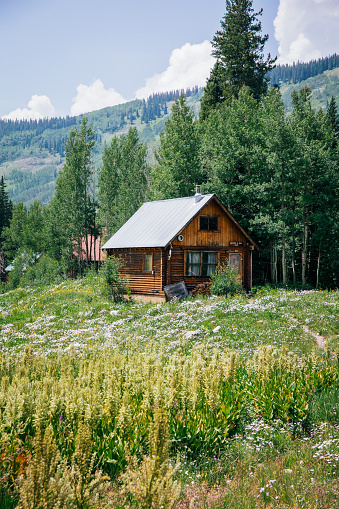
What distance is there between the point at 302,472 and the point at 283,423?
1573 mm

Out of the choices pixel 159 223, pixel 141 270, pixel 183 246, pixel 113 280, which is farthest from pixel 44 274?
pixel 183 246

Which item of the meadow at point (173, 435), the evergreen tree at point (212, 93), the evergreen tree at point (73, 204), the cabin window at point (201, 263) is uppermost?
the evergreen tree at point (212, 93)

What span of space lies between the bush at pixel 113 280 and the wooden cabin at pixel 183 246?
A: 3.92 feet

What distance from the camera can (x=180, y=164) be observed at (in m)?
40.5

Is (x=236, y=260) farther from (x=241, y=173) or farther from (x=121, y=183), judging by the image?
(x=121, y=183)

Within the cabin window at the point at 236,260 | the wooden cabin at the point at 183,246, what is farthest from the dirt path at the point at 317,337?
the cabin window at the point at 236,260

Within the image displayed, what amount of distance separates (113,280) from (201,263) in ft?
19.8

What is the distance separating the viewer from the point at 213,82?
5209 cm

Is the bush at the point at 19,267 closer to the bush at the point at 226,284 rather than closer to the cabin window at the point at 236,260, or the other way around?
the cabin window at the point at 236,260

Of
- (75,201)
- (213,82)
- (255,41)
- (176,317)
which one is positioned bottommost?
(176,317)

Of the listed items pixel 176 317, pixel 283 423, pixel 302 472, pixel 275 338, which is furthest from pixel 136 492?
pixel 176 317

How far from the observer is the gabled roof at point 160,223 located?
86.8ft

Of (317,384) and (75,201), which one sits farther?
(75,201)

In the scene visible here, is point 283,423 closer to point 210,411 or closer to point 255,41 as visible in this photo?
point 210,411
